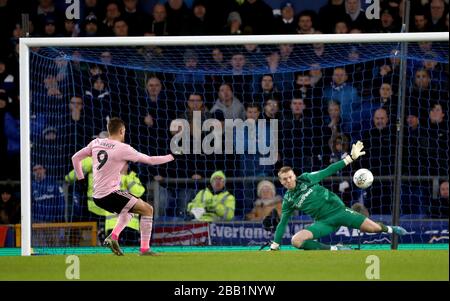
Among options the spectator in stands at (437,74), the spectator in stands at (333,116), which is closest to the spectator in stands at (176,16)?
the spectator in stands at (333,116)

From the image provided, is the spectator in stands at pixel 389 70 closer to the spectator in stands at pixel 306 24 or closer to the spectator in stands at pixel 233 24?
the spectator in stands at pixel 306 24


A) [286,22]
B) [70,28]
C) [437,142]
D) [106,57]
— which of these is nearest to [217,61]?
[286,22]

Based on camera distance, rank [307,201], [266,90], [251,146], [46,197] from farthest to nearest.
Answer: [266,90], [46,197], [251,146], [307,201]

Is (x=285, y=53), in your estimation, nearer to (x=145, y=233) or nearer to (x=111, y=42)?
(x=111, y=42)

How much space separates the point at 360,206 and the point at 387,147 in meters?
1.28

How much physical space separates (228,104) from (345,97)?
1.73 meters

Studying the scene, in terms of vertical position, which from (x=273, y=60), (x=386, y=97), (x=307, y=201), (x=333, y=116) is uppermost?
(x=273, y=60)

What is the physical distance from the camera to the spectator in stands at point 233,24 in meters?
18.1

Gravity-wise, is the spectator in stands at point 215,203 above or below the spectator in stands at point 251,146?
below

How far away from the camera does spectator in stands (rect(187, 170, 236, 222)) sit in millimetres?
16734

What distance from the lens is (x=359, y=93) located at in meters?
17.7

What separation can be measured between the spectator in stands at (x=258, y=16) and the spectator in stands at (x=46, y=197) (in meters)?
3.91

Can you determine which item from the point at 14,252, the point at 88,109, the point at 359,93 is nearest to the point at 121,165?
the point at 14,252

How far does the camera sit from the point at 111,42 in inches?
572
